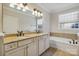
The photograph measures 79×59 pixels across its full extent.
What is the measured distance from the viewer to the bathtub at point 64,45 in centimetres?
273

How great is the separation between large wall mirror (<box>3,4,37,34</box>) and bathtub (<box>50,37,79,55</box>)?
4.64ft

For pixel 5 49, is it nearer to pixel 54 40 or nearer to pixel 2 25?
pixel 2 25

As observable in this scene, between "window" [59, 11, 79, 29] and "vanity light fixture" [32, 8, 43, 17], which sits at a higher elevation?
"vanity light fixture" [32, 8, 43, 17]

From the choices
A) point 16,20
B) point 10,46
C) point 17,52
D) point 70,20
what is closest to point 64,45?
point 70,20

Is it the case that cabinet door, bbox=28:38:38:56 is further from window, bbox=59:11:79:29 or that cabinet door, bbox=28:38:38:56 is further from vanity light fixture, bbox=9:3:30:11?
window, bbox=59:11:79:29

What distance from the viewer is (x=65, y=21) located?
11.2 ft

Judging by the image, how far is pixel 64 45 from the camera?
10.7ft

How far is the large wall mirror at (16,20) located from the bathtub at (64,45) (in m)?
1.41

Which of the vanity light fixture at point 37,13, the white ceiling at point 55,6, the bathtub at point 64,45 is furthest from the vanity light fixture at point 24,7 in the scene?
the bathtub at point 64,45

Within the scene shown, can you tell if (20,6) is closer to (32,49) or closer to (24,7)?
(24,7)

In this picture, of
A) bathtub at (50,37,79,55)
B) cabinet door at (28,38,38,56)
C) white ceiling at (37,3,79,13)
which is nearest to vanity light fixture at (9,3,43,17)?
white ceiling at (37,3,79,13)

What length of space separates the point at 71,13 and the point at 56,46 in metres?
1.62

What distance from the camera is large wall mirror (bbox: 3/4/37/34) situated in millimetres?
1959

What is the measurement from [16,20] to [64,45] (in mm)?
2190
